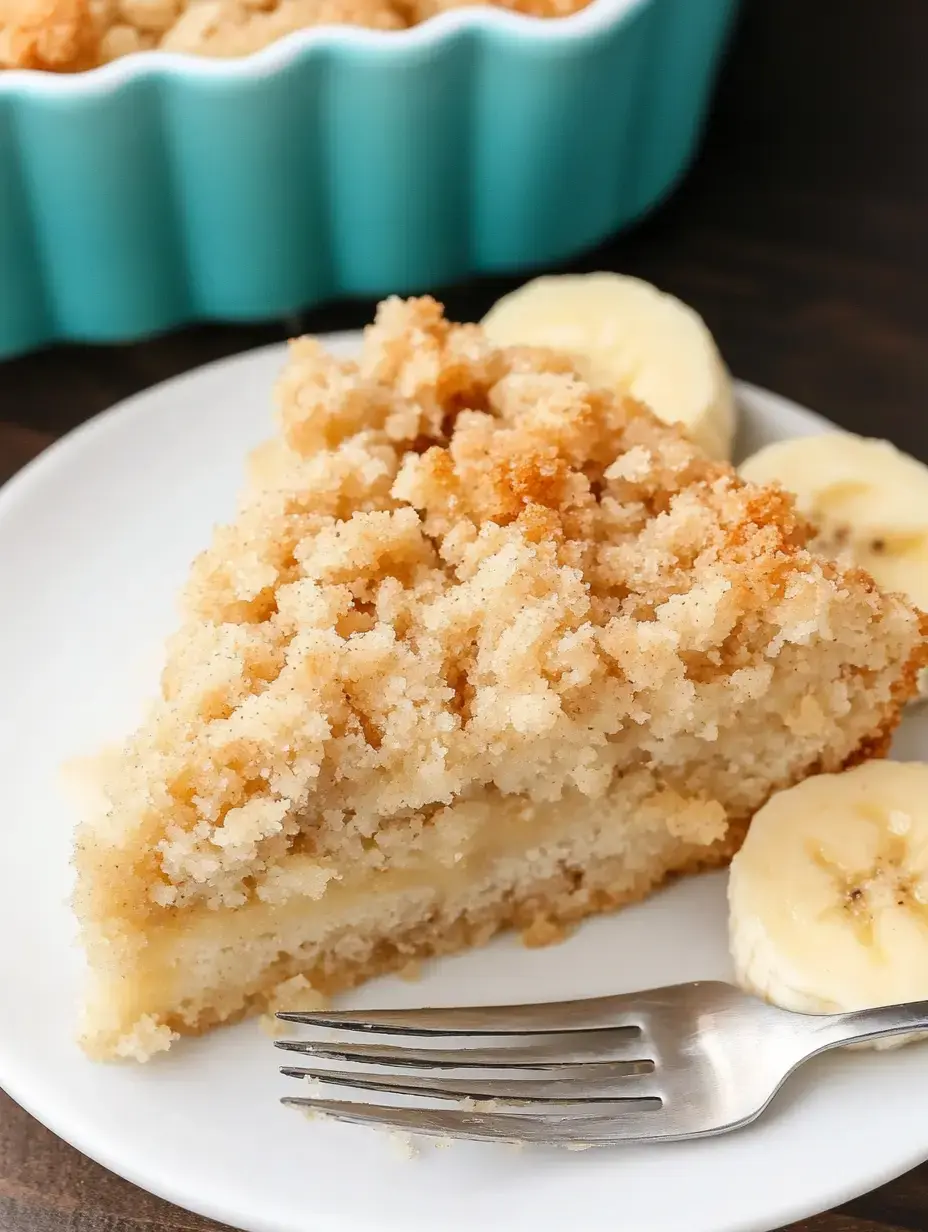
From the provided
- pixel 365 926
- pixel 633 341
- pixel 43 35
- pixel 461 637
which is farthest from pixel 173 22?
pixel 365 926

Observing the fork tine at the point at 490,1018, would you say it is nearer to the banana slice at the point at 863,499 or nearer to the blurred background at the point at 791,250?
the banana slice at the point at 863,499

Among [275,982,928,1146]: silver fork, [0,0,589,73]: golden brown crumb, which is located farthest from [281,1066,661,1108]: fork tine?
[0,0,589,73]: golden brown crumb

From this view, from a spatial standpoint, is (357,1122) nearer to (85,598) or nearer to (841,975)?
(841,975)

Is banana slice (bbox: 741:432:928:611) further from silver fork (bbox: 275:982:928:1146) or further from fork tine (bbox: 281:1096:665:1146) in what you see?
fork tine (bbox: 281:1096:665:1146)

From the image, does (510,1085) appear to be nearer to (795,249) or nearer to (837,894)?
(837,894)

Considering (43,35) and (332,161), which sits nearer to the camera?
(43,35)

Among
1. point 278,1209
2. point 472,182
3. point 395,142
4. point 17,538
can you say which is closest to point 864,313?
point 472,182

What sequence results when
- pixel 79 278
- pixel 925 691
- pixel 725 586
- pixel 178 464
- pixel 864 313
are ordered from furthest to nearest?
1. pixel 864 313
2. pixel 79 278
3. pixel 178 464
4. pixel 925 691
5. pixel 725 586
